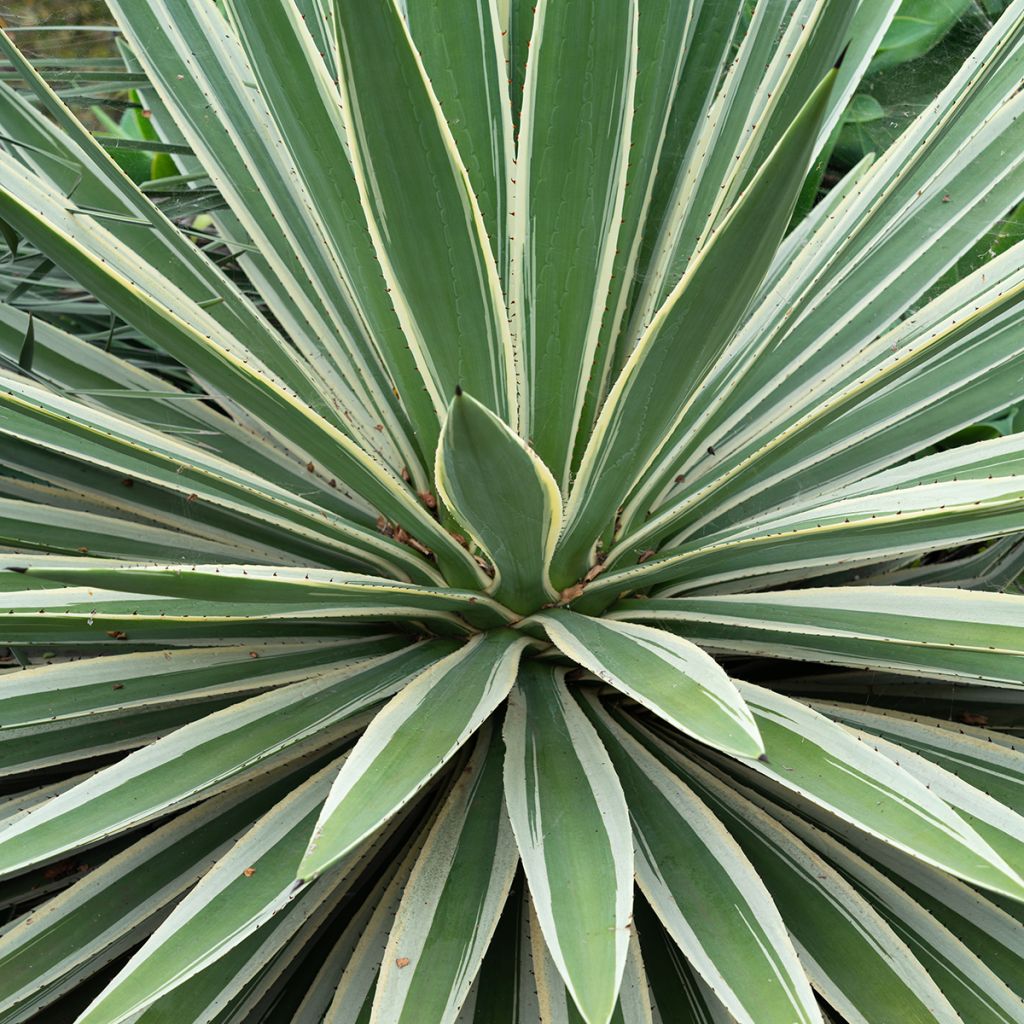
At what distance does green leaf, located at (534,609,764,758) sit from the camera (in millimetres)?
581

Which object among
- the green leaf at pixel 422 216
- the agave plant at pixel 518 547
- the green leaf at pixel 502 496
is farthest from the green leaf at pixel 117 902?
Answer: the green leaf at pixel 422 216

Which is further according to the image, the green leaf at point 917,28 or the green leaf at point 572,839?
the green leaf at point 917,28

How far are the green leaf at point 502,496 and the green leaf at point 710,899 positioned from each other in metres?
0.18

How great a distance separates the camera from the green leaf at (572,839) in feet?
1.91

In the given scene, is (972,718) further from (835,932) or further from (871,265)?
(871,265)

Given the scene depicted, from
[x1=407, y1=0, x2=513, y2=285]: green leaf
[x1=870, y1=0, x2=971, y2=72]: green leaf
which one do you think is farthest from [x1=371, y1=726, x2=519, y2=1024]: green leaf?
[x1=870, y1=0, x2=971, y2=72]: green leaf

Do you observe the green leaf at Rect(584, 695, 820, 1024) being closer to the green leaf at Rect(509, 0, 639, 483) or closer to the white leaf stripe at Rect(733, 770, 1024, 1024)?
the white leaf stripe at Rect(733, 770, 1024, 1024)

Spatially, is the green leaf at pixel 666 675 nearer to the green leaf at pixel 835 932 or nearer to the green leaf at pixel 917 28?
the green leaf at pixel 835 932

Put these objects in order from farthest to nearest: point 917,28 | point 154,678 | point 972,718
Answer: point 917,28, point 972,718, point 154,678

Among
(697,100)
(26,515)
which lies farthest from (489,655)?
(697,100)

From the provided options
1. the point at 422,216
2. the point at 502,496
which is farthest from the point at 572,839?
the point at 422,216

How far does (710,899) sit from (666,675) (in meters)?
0.18

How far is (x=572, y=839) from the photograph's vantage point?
0.68 metres

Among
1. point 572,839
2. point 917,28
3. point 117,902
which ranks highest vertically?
point 917,28
